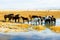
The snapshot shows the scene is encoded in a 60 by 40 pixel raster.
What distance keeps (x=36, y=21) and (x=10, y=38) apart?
13050 mm

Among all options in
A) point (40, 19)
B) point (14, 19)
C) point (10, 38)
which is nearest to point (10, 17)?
point (14, 19)

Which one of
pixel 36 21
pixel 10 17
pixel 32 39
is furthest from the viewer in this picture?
pixel 10 17

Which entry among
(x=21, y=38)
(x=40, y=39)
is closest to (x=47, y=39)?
(x=40, y=39)

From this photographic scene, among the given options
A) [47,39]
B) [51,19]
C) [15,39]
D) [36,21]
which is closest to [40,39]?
[47,39]

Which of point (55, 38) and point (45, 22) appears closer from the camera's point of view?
point (55, 38)

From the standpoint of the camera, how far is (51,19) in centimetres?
3177

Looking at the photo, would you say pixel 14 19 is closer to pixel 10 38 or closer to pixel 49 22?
pixel 49 22

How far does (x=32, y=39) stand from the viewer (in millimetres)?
16688

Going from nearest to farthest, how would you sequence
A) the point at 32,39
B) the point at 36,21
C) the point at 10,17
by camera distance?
the point at 32,39 → the point at 36,21 → the point at 10,17

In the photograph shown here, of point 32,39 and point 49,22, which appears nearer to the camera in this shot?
point 32,39

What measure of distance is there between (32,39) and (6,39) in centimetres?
186

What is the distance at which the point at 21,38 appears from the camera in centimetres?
1725

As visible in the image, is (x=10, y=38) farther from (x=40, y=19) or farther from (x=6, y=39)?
(x=40, y=19)

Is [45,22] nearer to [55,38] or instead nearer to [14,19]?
[14,19]
